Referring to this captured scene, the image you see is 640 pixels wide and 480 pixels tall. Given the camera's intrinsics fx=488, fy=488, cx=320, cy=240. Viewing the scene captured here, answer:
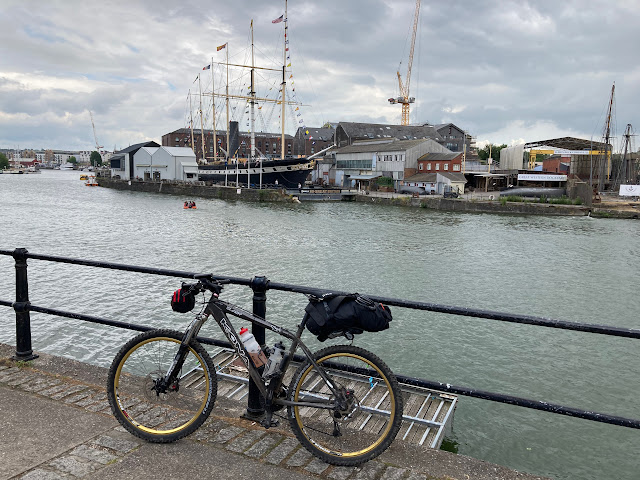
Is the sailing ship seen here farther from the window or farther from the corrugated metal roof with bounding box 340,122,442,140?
the corrugated metal roof with bounding box 340,122,442,140

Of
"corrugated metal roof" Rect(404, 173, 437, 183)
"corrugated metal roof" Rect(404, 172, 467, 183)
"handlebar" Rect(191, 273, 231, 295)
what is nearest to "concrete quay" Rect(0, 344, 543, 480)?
"handlebar" Rect(191, 273, 231, 295)

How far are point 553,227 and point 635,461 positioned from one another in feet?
138

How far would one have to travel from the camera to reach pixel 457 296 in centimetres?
2052

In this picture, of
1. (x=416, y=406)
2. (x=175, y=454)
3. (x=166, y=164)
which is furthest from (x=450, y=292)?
(x=166, y=164)

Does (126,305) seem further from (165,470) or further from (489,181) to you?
(489,181)

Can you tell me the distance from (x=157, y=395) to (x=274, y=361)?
1.15m

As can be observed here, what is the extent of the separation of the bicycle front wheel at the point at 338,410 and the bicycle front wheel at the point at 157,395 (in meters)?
0.75

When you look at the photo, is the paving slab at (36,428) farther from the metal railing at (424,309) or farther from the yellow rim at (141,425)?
the metal railing at (424,309)

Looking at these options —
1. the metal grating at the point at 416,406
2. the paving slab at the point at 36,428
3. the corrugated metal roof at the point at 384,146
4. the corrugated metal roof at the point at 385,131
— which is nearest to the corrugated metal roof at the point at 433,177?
the corrugated metal roof at the point at 384,146

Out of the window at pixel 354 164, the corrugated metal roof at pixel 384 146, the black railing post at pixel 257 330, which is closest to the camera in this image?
the black railing post at pixel 257 330

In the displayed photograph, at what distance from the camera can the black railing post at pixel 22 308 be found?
4.85 metres

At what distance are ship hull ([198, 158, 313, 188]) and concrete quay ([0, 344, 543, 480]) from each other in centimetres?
7978

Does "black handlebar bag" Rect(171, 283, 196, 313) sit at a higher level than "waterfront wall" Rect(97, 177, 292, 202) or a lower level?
higher

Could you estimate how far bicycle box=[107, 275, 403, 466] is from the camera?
3.50 m
